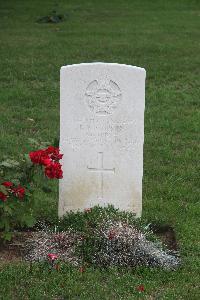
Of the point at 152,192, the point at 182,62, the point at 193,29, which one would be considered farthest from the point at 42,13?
the point at 152,192

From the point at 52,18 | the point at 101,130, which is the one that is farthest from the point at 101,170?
the point at 52,18

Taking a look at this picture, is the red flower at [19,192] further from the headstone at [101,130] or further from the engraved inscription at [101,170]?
the engraved inscription at [101,170]

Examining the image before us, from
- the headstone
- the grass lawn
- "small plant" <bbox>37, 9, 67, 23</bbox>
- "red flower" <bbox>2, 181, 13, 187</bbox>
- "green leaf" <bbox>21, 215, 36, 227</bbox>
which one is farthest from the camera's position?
"small plant" <bbox>37, 9, 67, 23</bbox>

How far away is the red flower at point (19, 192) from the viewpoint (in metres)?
5.29

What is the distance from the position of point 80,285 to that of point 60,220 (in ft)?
3.44

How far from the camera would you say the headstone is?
575 centimetres

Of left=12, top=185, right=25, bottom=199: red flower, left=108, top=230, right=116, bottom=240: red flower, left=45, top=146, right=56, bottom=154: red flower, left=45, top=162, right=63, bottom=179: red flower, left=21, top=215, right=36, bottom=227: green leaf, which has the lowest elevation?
left=108, top=230, right=116, bottom=240: red flower

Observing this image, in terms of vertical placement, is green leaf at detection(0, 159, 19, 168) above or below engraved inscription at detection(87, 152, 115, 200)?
above

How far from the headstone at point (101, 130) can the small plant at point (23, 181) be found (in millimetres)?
327

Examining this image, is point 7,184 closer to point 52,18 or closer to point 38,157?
point 38,157

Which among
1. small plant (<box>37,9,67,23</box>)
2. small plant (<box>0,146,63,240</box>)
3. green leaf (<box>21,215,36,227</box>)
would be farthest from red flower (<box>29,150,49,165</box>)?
small plant (<box>37,9,67,23</box>)

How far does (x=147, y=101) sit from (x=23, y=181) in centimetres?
471

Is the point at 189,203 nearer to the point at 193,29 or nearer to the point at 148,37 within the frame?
the point at 148,37

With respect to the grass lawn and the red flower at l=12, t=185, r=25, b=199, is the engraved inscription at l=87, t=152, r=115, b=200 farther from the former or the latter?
the red flower at l=12, t=185, r=25, b=199
